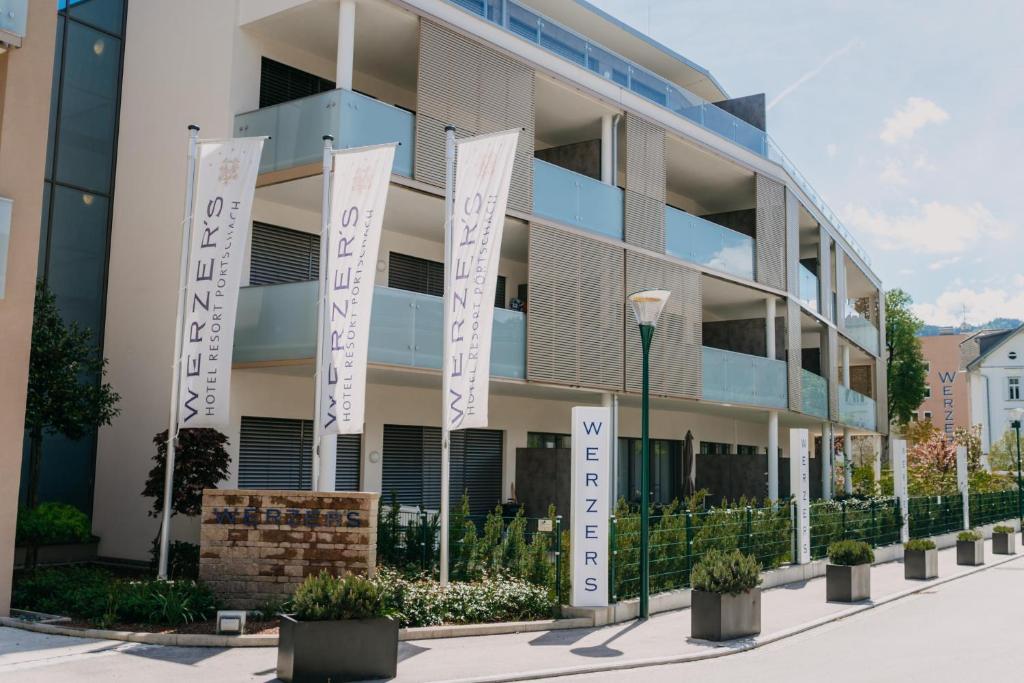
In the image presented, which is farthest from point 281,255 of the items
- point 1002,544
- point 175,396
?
point 1002,544

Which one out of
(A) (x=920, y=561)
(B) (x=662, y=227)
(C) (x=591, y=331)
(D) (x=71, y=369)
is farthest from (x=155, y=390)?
(A) (x=920, y=561)

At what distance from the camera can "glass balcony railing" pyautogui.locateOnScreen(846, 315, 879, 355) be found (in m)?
37.0

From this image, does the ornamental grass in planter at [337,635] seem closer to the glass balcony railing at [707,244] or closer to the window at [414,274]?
the window at [414,274]

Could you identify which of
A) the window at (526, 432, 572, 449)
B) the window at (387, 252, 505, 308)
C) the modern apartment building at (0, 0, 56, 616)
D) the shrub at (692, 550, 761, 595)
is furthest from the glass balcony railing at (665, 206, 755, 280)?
the modern apartment building at (0, 0, 56, 616)

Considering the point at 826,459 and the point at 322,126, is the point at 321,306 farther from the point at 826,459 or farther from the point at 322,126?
the point at 826,459

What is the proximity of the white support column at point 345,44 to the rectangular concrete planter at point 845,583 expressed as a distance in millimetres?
11558

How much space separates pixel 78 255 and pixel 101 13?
509 centimetres

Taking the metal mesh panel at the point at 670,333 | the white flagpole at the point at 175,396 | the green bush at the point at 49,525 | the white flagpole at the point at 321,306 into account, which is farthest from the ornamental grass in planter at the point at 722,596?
the green bush at the point at 49,525

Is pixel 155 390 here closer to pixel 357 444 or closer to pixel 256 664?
pixel 357 444

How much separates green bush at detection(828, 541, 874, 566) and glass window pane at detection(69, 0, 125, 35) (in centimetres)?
1707

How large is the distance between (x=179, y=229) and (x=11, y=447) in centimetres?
623

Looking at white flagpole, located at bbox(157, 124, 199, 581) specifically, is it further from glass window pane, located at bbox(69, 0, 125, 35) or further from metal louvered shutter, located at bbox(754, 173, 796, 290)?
metal louvered shutter, located at bbox(754, 173, 796, 290)

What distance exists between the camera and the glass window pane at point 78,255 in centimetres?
1880

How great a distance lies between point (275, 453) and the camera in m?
18.4
